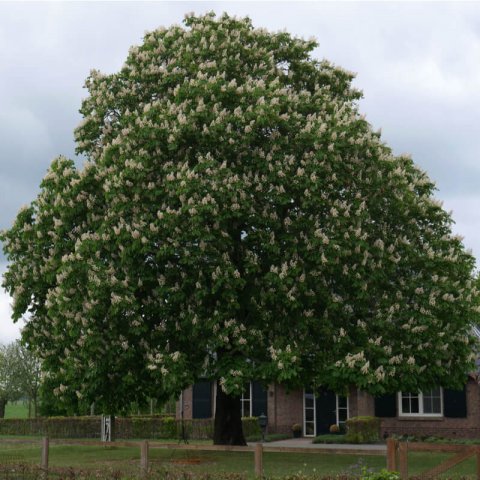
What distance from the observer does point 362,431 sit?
4312 centimetres

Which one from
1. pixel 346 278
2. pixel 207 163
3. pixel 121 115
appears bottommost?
pixel 346 278

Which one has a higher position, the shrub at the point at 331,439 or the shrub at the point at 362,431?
the shrub at the point at 362,431

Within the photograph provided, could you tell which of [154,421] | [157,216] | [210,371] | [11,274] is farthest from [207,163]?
[154,421]

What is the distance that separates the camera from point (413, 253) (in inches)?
1098

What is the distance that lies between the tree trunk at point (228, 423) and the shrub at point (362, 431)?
12.0 metres

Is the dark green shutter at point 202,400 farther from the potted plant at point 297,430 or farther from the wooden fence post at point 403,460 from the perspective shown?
the wooden fence post at point 403,460

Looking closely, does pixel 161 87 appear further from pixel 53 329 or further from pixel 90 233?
pixel 53 329

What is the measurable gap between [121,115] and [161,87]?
6.52 feet

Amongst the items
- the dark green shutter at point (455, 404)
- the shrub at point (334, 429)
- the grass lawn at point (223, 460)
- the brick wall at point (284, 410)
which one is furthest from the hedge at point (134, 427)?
the grass lawn at point (223, 460)

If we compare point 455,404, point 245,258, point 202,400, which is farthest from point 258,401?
point 245,258

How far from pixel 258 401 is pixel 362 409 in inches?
296

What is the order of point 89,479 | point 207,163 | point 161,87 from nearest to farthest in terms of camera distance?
point 89,479
point 207,163
point 161,87

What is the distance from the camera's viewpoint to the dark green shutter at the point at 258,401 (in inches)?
1993

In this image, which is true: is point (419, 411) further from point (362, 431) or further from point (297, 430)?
point (297, 430)
